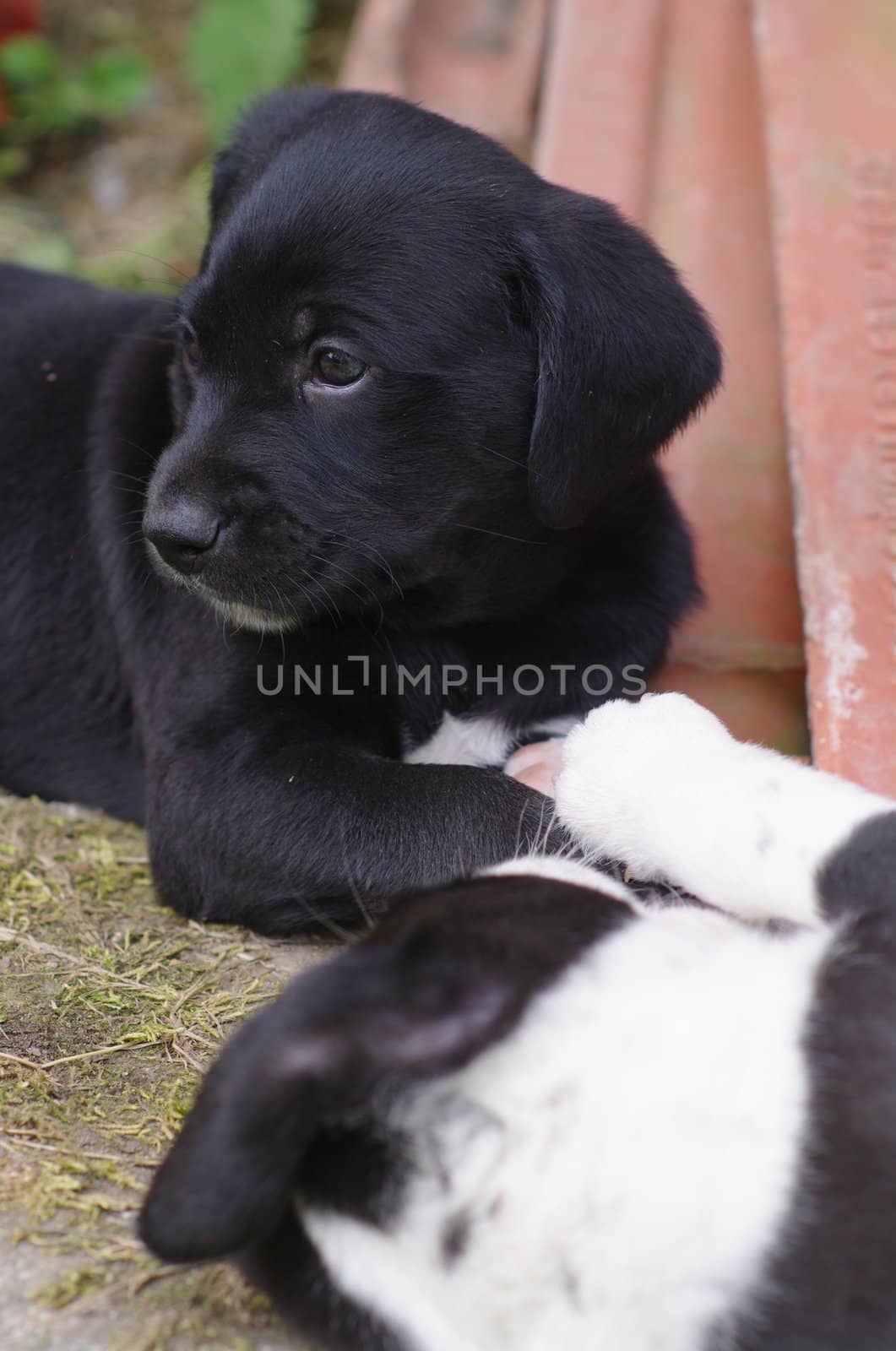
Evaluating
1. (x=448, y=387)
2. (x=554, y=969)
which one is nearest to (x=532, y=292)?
(x=448, y=387)

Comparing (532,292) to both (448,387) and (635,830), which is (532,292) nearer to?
(448,387)

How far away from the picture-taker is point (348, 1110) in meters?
1.64

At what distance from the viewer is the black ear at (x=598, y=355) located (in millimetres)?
2693

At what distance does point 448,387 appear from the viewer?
8.86 ft

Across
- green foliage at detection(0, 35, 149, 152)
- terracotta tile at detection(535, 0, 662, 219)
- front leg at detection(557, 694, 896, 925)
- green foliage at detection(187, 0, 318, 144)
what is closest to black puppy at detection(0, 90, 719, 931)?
front leg at detection(557, 694, 896, 925)

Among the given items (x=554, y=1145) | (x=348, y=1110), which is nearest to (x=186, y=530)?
(x=348, y=1110)

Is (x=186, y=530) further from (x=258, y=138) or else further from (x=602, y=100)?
(x=602, y=100)

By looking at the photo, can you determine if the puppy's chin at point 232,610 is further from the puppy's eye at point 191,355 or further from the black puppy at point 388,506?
the puppy's eye at point 191,355

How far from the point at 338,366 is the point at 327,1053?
1445 mm

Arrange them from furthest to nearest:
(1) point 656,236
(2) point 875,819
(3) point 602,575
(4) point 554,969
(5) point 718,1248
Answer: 1. (1) point 656,236
2. (3) point 602,575
3. (2) point 875,819
4. (4) point 554,969
5. (5) point 718,1248

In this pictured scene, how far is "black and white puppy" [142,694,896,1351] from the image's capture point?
1556 millimetres

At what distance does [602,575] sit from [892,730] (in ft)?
2.23

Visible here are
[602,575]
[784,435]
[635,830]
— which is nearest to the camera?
[635,830]

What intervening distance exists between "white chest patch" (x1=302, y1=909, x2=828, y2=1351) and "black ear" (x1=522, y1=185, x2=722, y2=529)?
4.10 feet
